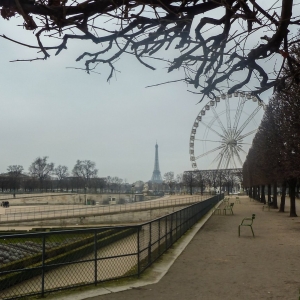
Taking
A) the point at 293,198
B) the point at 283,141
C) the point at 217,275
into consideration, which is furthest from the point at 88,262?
the point at 293,198

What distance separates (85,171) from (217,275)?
368ft

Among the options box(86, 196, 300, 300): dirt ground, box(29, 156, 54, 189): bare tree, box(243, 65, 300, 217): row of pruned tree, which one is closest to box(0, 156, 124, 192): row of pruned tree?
box(29, 156, 54, 189): bare tree

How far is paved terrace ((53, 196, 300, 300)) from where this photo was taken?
7.21m

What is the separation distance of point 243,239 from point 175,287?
8153 mm

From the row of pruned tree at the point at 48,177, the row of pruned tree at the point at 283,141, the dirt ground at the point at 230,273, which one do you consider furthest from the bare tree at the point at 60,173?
the dirt ground at the point at 230,273

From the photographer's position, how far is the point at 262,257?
1130cm

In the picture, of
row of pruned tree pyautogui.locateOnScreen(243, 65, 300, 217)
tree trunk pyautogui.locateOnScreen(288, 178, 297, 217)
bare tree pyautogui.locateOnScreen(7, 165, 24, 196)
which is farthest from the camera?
bare tree pyautogui.locateOnScreen(7, 165, 24, 196)

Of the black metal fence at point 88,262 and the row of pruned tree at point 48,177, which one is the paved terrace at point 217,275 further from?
the row of pruned tree at point 48,177

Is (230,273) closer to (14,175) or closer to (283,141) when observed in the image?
(283,141)

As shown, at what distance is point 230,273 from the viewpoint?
29.6 feet

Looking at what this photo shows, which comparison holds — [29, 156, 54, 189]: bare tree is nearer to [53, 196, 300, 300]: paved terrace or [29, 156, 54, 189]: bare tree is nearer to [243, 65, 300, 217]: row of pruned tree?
[243, 65, 300, 217]: row of pruned tree

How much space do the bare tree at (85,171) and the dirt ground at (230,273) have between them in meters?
105

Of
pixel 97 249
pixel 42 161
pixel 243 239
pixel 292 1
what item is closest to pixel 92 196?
→ pixel 42 161

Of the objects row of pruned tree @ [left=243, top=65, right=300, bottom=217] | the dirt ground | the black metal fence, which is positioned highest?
row of pruned tree @ [left=243, top=65, right=300, bottom=217]
